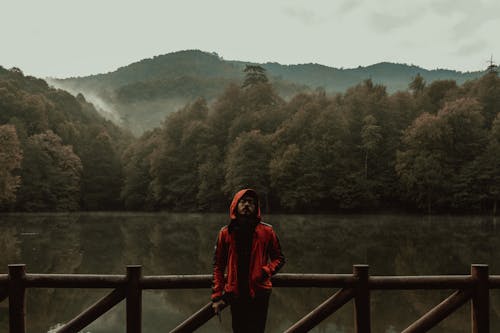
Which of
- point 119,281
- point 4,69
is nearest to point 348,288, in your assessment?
point 119,281

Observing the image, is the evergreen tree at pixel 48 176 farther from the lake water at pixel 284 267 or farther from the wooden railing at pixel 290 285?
the wooden railing at pixel 290 285

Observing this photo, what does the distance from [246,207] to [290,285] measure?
1171mm

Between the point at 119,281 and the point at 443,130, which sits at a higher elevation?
the point at 443,130

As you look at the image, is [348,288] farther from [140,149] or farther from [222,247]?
[140,149]

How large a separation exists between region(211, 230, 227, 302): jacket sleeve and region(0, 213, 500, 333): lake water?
789cm

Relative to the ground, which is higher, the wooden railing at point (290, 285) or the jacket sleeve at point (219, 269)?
the jacket sleeve at point (219, 269)

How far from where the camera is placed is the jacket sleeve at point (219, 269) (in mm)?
5621

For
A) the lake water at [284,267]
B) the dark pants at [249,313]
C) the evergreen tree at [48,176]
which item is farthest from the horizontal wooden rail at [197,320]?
the evergreen tree at [48,176]

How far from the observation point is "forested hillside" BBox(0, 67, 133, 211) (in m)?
66.1

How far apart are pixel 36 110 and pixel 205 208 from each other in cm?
3315

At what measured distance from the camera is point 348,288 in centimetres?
602

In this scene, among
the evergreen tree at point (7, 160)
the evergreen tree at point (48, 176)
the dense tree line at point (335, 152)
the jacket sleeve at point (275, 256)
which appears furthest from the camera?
the evergreen tree at point (48, 176)

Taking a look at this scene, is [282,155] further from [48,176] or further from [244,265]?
[244,265]

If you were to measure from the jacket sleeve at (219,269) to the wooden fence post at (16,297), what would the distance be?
2385 mm
